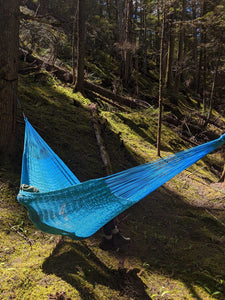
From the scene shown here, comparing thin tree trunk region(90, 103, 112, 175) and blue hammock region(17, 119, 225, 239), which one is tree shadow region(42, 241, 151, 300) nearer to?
blue hammock region(17, 119, 225, 239)

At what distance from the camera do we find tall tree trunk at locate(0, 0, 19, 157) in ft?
8.71

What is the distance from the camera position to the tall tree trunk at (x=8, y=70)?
8.71ft

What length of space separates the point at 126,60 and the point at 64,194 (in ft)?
29.9

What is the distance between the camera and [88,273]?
1.77 meters

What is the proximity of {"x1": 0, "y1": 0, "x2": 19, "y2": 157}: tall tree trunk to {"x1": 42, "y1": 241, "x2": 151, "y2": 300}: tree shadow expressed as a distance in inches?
60.5

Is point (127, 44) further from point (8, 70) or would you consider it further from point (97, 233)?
point (97, 233)

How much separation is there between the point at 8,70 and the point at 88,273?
232 cm

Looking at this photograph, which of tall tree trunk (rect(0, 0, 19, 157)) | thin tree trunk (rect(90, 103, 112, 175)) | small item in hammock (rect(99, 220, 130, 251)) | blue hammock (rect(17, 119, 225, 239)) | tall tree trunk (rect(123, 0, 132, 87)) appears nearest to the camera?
blue hammock (rect(17, 119, 225, 239))

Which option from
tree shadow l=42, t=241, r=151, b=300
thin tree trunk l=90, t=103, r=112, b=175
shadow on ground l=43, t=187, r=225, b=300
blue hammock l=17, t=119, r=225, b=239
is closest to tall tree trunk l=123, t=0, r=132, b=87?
thin tree trunk l=90, t=103, r=112, b=175

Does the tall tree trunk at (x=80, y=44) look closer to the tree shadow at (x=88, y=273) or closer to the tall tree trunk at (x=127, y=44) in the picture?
the tall tree trunk at (x=127, y=44)

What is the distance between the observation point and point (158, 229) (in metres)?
2.69

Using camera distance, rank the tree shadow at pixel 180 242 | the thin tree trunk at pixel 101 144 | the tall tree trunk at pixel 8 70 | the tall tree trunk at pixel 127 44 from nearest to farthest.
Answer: the tree shadow at pixel 180 242, the tall tree trunk at pixel 8 70, the thin tree trunk at pixel 101 144, the tall tree trunk at pixel 127 44

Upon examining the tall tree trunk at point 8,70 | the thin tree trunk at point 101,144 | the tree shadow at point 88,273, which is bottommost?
the tree shadow at point 88,273

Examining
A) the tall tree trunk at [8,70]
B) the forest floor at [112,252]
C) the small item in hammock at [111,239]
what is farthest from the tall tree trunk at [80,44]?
the small item in hammock at [111,239]
